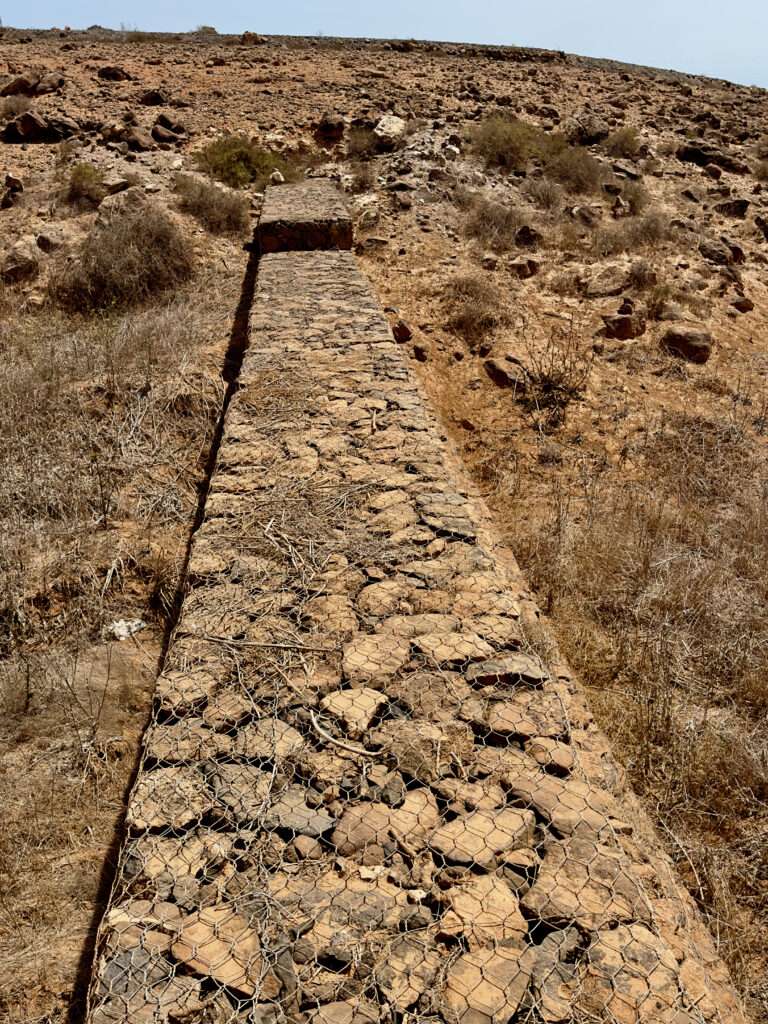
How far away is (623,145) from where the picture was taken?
10.7 m

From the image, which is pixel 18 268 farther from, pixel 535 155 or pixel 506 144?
pixel 535 155

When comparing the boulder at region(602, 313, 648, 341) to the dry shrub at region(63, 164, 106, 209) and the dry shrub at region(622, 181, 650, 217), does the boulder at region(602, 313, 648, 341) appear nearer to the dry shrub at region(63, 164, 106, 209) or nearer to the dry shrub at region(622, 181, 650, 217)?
the dry shrub at region(622, 181, 650, 217)

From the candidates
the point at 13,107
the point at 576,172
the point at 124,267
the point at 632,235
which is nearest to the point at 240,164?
the point at 124,267

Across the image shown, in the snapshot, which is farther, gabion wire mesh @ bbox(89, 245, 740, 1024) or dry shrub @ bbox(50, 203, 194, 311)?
dry shrub @ bbox(50, 203, 194, 311)

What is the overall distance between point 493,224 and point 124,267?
375 centimetres

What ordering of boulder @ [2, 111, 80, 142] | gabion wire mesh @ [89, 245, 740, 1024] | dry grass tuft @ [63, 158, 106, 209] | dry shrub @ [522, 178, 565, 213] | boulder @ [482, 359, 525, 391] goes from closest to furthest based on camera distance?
gabion wire mesh @ [89, 245, 740, 1024], boulder @ [482, 359, 525, 391], dry grass tuft @ [63, 158, 106, 209], dry shrub @ [522, 178, 565, 213], boulder @ [2, 111, 80, 142]

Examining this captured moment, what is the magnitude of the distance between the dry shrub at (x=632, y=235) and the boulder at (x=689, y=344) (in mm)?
1776

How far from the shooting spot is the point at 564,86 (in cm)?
1396

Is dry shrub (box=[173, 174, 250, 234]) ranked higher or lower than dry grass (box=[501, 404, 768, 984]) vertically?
higher

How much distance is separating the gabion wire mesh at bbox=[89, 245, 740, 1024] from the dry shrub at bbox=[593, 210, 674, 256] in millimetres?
5485

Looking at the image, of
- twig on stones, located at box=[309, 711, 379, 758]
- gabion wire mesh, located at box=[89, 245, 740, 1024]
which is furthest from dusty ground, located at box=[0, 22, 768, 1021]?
twig on stones, located at box=[309, 711, 379, 758]

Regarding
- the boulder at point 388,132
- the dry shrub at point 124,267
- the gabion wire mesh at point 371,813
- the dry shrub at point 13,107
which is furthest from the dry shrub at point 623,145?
the gabion wire mesh at point 371,813

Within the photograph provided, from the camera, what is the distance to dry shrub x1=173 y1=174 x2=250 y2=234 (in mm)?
7613

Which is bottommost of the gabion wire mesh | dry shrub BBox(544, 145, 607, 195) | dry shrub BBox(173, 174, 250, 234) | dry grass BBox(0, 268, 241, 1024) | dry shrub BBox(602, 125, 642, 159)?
dry grass BBox(0, 268, 241, 1024)
